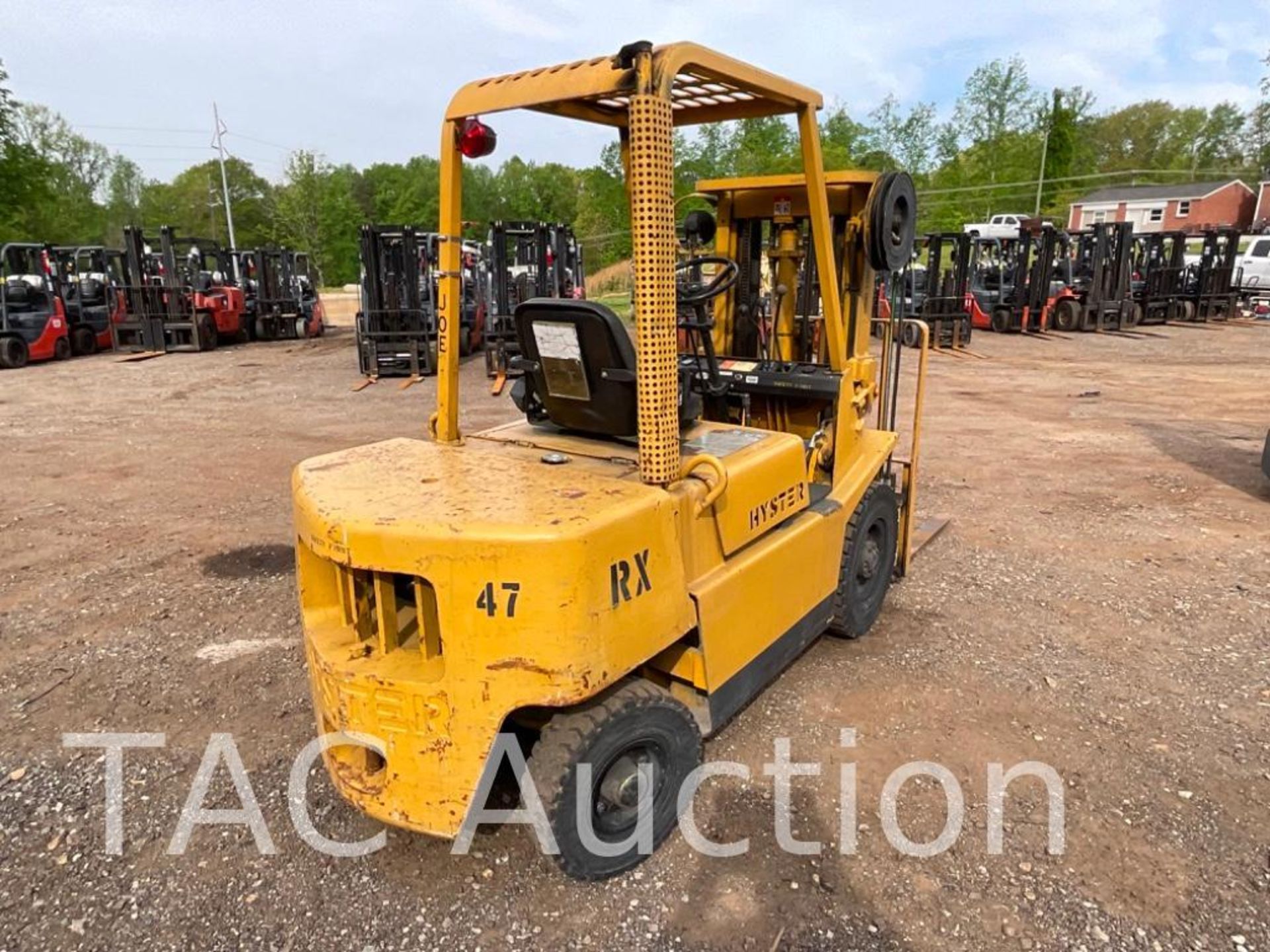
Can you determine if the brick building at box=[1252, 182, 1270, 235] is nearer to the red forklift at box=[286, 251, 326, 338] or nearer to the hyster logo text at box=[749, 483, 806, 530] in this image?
the red forklift at box=[286, 251, 326, 338]

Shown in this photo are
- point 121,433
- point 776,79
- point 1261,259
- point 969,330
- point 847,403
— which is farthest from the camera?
point 1261,259

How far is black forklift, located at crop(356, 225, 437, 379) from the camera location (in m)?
15.2

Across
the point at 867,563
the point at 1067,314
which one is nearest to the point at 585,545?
the point at 867,563

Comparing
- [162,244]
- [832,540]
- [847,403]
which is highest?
[162,244]

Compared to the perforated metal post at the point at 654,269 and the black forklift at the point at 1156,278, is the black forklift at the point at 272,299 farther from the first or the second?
the black forklift at the point at 1156,278

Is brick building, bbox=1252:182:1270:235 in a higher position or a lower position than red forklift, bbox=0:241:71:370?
higher

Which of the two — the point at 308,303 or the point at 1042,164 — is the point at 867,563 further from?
the point at 1042,164

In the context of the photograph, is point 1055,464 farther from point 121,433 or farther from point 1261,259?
point 1261,259

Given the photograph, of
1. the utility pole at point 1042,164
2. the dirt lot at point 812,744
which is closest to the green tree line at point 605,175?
the utility pole at point 1042,164

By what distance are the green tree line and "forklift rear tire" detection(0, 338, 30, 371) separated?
13797 mm

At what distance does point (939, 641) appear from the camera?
14.9 ft

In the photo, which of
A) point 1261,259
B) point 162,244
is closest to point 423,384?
point 162,244

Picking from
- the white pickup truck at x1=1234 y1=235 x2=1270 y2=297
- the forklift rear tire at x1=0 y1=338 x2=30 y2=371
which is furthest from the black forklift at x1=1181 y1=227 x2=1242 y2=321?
the forklift rear tire at x1=0 y1=338 x2=30 y2=371

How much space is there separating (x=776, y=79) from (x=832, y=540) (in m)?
2.03
